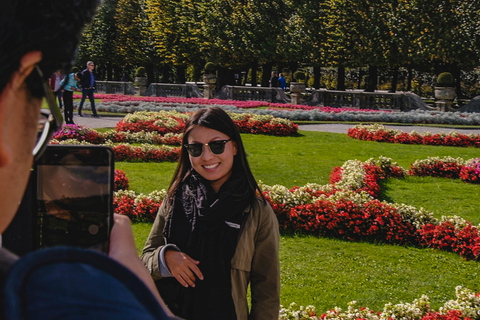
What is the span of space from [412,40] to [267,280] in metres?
29.0

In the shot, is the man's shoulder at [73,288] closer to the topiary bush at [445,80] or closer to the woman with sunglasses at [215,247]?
the woman with sunglasses at [215,247]

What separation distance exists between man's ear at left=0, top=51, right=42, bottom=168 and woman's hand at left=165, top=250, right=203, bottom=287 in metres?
1.90

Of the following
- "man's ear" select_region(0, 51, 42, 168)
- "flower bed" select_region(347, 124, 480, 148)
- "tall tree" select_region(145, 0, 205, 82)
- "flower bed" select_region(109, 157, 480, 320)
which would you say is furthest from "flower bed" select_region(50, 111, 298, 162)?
"tall tree" select_region(145, 0, 205, 82)

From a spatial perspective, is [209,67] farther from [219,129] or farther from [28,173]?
Answer: [28,173]

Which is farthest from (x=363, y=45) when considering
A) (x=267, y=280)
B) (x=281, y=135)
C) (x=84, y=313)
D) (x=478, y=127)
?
(x=84, y=313)

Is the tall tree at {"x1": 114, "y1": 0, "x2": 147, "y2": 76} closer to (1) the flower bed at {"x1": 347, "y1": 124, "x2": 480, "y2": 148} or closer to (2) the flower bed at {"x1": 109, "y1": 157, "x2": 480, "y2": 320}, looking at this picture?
(1) the flower bed at {"x1": 347, "y1": 124, "x2": 480, "y2": 148}

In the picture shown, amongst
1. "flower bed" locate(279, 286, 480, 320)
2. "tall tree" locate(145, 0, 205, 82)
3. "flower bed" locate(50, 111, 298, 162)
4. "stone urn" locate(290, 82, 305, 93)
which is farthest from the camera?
"tall tree" locate(145, 0, 205, 82)

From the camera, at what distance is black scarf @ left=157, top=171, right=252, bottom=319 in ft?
8.75

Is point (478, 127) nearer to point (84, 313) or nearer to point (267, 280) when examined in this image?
point (267, 280)

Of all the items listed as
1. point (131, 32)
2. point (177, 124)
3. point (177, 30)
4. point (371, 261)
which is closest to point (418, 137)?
point (177, 124)

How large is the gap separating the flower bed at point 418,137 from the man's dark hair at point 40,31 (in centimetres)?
1538

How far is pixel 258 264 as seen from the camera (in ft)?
9.05

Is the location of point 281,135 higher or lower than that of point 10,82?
lower

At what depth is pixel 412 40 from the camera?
29.7 metres
